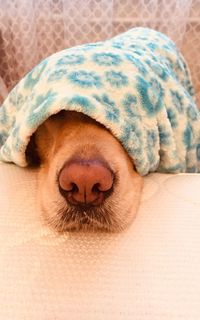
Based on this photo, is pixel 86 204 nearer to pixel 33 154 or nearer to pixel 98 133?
pixel 98 133

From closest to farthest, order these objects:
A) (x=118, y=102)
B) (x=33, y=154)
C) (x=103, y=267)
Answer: (x=103, y=267) → (x=118, y=102) → (x=33, y=154)

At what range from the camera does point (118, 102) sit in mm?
756

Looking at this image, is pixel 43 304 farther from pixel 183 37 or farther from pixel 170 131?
pixel 183 37

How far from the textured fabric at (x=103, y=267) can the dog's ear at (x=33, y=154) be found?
165 millimetres

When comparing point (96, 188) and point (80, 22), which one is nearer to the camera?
point (96, 188)

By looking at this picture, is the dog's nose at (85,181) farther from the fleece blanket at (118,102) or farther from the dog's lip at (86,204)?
the fleece blanket at (118,102)

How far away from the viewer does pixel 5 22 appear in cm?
199

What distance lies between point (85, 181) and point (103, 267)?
0.16 metres

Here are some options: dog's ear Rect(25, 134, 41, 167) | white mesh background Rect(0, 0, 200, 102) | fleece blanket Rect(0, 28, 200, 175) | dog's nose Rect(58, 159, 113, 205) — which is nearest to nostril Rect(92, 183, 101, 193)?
dog's nose Rect(58, 159, 113, 205)

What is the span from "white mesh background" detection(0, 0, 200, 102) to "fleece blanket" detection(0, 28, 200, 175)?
1.06 m

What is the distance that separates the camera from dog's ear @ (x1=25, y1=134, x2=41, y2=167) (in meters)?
0.92

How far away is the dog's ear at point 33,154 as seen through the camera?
916mm

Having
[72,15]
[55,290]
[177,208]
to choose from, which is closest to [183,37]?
[72,15]

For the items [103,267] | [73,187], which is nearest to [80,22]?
[73,187]
